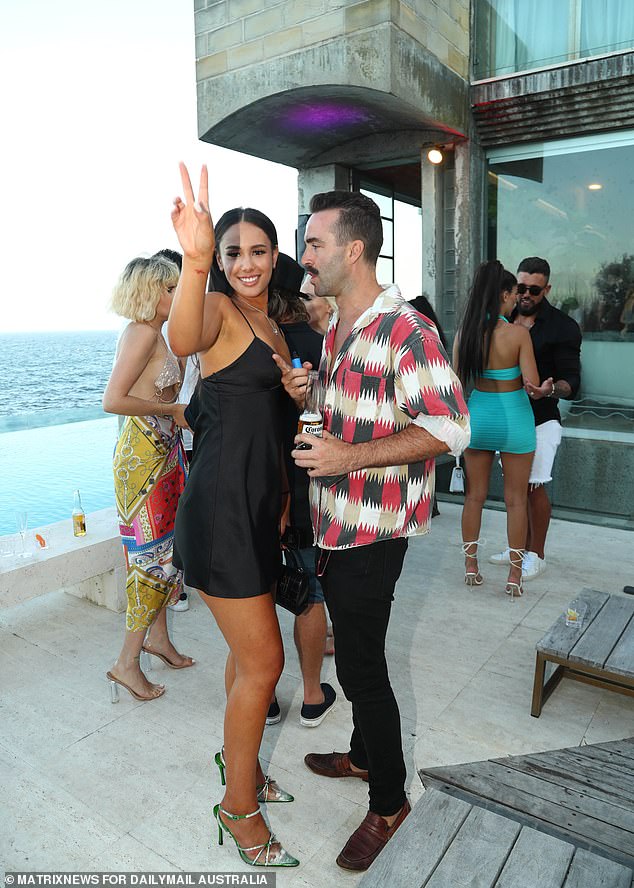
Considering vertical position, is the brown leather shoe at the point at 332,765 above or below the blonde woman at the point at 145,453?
below

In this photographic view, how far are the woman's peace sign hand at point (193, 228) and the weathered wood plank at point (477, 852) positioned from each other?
1487 millimetres

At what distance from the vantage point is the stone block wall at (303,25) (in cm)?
543

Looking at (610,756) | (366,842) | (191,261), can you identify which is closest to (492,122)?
(191,261)

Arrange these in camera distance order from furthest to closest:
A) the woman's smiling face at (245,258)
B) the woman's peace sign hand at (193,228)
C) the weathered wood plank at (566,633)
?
the weathered wood plank at (566,633) → the woman's smiling face at (245,258) → the woman's peace sign hand at (193,228)

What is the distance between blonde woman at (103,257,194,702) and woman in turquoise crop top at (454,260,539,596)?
6.00 feet

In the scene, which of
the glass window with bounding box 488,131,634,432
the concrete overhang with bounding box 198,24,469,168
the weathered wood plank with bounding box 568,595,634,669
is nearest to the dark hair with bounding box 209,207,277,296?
the weathered wood plank with bounding box 568,595,634,669

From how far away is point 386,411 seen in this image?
5.57ft

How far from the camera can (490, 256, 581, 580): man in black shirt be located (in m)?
4.23

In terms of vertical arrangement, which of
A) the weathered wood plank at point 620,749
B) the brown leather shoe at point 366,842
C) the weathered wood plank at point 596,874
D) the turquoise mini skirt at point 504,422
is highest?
the turquoise mini skirt at point 504,422

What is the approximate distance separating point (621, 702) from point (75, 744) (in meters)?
2.33

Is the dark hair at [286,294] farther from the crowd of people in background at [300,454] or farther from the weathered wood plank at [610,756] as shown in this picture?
the weathered wood plank at [610,756]

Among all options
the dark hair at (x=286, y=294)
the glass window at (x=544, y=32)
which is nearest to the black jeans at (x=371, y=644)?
the dark hair at (x=286, y=294)

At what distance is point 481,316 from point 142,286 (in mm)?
2008

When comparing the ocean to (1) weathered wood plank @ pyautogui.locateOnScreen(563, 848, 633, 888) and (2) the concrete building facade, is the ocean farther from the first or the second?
(1) weathered wood plank @ pyautogui.locateOnScreen(563, 848, 633, 888)
